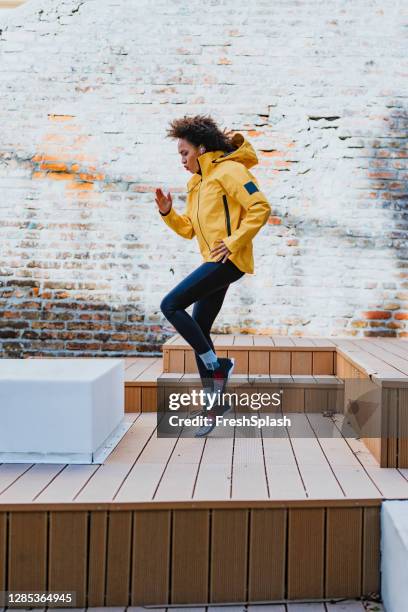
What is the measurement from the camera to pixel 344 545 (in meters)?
1.89

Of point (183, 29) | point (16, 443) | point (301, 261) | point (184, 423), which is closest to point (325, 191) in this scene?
point (301, 261)

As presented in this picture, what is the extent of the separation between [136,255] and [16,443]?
7.91 feet

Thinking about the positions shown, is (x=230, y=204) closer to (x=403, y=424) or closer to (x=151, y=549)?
(x=403, y=424)

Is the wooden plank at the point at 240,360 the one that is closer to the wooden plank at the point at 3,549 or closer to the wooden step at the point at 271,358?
the wooden step at the point at 271,358

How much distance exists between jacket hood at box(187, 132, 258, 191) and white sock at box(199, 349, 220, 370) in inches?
31.6

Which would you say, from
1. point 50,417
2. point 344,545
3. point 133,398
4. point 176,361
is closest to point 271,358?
point 176,361

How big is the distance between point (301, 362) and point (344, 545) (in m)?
1.80

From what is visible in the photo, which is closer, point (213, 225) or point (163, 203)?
point (213, 225)

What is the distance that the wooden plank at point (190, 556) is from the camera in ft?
6.08

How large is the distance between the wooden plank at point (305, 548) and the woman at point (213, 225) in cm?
90

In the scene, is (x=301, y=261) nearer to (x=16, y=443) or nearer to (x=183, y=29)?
(x=183, y=29)

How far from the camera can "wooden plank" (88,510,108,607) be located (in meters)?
1.85

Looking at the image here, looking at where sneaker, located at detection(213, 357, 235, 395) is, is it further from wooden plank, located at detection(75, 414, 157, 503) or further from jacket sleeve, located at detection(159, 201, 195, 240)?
jacket sleeve, located at detection(159, 201, 195, 240)

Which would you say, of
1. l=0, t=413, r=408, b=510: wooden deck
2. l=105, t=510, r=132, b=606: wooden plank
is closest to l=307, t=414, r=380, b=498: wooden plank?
l=0, t=413, r=408, b=510: wooden deck
